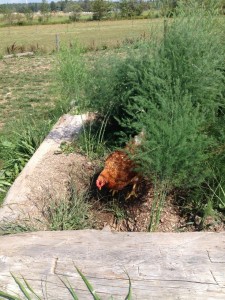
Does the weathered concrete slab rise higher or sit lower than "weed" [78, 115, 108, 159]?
lower

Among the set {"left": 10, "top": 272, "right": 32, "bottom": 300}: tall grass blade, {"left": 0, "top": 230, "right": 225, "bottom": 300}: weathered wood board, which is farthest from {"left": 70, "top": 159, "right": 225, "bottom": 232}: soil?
{"left": 10, "top": 272, "right": 32, "bottom": 300}: tall grass blade

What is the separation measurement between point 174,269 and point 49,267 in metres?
0.57

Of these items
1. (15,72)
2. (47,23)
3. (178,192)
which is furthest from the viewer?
(47,23)

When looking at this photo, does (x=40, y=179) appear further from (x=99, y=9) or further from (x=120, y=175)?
(x=99, y=9)

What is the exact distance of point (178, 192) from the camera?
3588mm

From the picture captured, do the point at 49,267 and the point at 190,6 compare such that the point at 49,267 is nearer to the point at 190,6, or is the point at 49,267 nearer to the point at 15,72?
the point at 190,6

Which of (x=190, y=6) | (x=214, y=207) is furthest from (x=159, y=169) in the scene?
(x=190, y=6)

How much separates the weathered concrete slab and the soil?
1.16 ft

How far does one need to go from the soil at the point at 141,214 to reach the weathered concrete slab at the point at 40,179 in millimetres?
355

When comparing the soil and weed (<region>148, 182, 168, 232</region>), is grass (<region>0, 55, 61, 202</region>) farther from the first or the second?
weed (<region>148, 182, 168, 232</region>)

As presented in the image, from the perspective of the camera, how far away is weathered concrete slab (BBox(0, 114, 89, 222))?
344 centimetres

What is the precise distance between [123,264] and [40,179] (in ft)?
6.45

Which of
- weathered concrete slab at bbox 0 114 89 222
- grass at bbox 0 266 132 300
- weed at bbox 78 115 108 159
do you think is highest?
grass at bbox 0 266 132 300

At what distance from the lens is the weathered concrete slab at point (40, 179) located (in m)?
3.44
